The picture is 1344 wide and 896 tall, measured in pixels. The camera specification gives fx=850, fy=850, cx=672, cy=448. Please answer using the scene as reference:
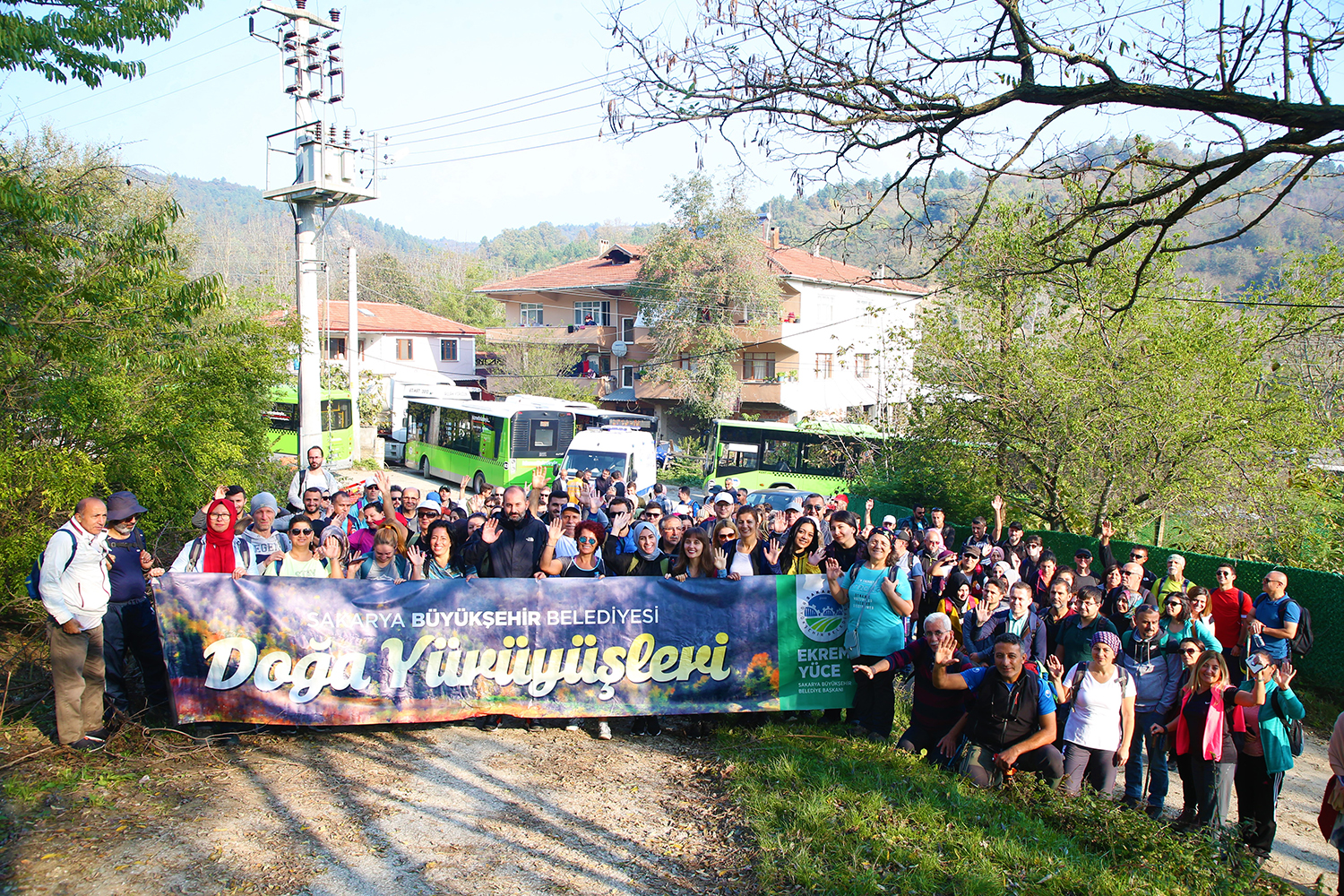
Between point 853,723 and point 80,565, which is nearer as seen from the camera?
point 80,565

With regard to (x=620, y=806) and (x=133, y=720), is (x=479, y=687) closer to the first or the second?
(x=620, y=806)

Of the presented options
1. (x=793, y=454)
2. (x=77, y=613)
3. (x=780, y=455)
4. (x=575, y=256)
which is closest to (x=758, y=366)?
(x=780, y=455)

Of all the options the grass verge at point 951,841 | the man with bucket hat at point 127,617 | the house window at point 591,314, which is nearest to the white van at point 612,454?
the man with bucket hat at point 127,617

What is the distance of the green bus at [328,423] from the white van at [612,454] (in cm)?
887

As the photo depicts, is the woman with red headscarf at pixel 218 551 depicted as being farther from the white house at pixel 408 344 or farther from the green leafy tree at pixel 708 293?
the white house at pixel 408 344

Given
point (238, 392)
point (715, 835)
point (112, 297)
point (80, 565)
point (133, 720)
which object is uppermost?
point (112, 297)

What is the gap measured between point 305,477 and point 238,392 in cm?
138

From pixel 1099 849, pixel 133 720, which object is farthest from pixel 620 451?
pixel 1099 849

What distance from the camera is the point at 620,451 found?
69.9ft

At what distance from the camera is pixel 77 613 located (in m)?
6.11

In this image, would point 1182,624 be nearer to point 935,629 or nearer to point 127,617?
point 935,629

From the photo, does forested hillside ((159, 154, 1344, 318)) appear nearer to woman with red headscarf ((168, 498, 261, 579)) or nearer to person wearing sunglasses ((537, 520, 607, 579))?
person wearing sunglasses ((537, 520, 607, 579))

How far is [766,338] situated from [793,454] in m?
17.7

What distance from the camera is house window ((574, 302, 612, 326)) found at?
4838 centimetres
